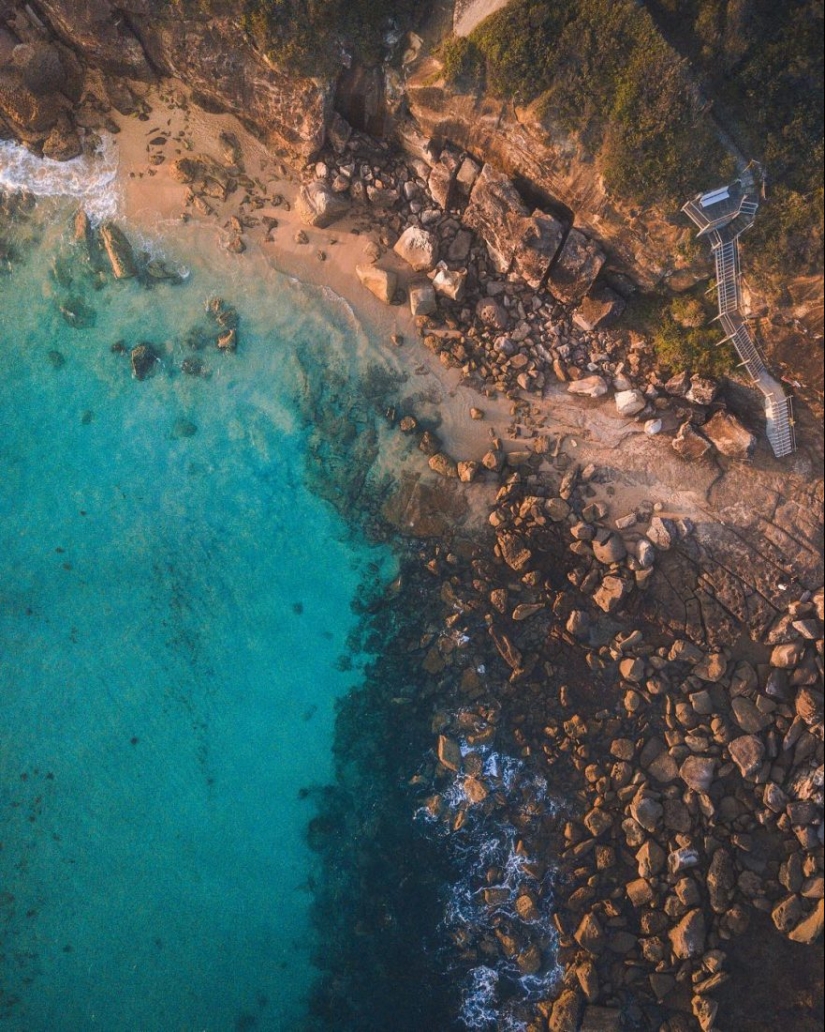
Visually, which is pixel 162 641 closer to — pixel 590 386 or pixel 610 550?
pixel 610 550

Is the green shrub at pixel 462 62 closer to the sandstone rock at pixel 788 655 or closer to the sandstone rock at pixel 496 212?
the sandstone rock at pixel 496 212

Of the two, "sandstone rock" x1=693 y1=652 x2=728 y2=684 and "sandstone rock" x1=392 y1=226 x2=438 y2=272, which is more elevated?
"sandstone rock" x1=392 y1=226 x2=438 y2=272

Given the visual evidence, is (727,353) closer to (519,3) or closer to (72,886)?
(519,3)

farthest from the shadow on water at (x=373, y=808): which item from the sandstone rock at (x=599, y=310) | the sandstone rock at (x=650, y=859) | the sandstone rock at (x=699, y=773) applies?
the sandstone rock at (x=699, y=773)

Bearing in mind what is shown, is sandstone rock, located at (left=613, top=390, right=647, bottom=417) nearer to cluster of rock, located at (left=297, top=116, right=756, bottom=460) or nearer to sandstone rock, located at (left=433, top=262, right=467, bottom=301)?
cluster of rock, located at (left=297, top=116, right=756, bottom=460)

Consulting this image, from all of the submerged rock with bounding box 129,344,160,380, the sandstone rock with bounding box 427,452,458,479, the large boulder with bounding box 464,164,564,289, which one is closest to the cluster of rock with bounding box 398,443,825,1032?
the sandstone rock with bounding box 427,452,458,479

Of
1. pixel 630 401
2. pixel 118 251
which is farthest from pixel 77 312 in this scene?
pixel 630 401

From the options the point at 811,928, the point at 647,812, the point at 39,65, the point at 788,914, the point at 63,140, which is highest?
the point at 39,65

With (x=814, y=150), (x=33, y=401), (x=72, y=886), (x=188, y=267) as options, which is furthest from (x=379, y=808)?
(x=814, y=150)
